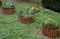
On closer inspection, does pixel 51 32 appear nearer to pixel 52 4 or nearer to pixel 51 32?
pixel 51 32

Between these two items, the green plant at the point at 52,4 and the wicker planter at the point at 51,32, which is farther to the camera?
the green plant at the point at 52,4

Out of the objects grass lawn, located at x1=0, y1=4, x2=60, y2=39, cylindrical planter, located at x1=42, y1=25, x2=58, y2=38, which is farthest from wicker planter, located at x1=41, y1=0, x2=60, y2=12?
cylindrical planter, located at x1=42, y1=25, x2=58, y2=38

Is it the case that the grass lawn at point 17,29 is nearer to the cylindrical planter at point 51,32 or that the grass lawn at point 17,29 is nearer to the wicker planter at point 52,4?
the cylindrical planter at point 51,32

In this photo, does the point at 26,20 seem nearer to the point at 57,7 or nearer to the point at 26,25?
the point at 26,25

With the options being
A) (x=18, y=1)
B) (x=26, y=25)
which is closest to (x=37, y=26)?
(x=26, y=25)


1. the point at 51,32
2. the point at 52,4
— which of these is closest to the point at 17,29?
the point at 51,32

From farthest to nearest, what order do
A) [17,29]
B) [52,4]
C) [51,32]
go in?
[52,4], [17,29], [51,32]

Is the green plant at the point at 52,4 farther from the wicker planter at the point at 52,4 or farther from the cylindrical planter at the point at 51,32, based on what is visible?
the cylindrical planter at the point at 51,32

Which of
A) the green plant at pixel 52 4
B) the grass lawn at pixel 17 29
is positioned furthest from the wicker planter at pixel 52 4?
the grass lawn at pixel 17 29

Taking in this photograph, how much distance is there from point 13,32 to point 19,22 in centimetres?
118

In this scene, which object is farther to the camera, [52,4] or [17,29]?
[52,4]

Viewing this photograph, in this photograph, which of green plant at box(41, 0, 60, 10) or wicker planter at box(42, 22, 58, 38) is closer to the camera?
wicker planter at box(42, 22, 58, 38)

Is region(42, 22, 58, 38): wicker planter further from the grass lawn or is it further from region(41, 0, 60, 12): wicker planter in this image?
region(41, 0, 60, 12): wicker planter

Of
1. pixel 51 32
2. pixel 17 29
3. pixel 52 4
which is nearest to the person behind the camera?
pixel 51 32
